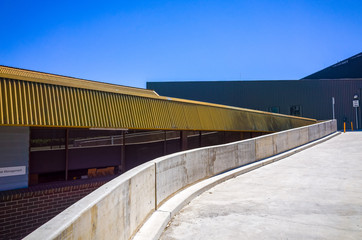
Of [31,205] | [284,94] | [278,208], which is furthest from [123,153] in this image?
[284,94]

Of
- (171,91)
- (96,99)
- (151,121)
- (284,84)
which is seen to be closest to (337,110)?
(284,84)

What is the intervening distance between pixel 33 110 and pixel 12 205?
11.4 feet

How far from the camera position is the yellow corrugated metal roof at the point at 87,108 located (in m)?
8.69

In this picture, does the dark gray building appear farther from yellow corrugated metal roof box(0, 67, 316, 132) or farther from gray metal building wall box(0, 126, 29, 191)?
gray metal building wall box(0, 126, 29, 191)

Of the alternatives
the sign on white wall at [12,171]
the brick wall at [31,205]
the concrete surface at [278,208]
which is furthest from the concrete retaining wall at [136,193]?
the sign on white wall at [12,171]

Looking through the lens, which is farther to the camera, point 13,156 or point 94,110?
point 94,110

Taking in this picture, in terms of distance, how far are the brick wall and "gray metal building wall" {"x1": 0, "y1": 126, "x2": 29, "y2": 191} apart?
0.34m

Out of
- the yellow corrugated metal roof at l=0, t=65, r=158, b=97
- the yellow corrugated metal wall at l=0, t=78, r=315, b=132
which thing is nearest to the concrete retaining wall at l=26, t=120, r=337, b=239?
the yellow corrugated metal wall at l=0, t=78, r=315, b=132

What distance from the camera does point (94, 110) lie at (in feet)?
35.4

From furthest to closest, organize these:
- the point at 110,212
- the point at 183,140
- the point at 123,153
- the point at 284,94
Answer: the point at 284,94 → the point at 183,140 → the point at 123,153 → the point at 110,212

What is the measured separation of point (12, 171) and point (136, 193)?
7777 millimetres

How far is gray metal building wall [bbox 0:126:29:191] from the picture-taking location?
9.43 meters

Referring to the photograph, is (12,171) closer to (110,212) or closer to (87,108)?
(87,108)

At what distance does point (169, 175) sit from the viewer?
6078mm
